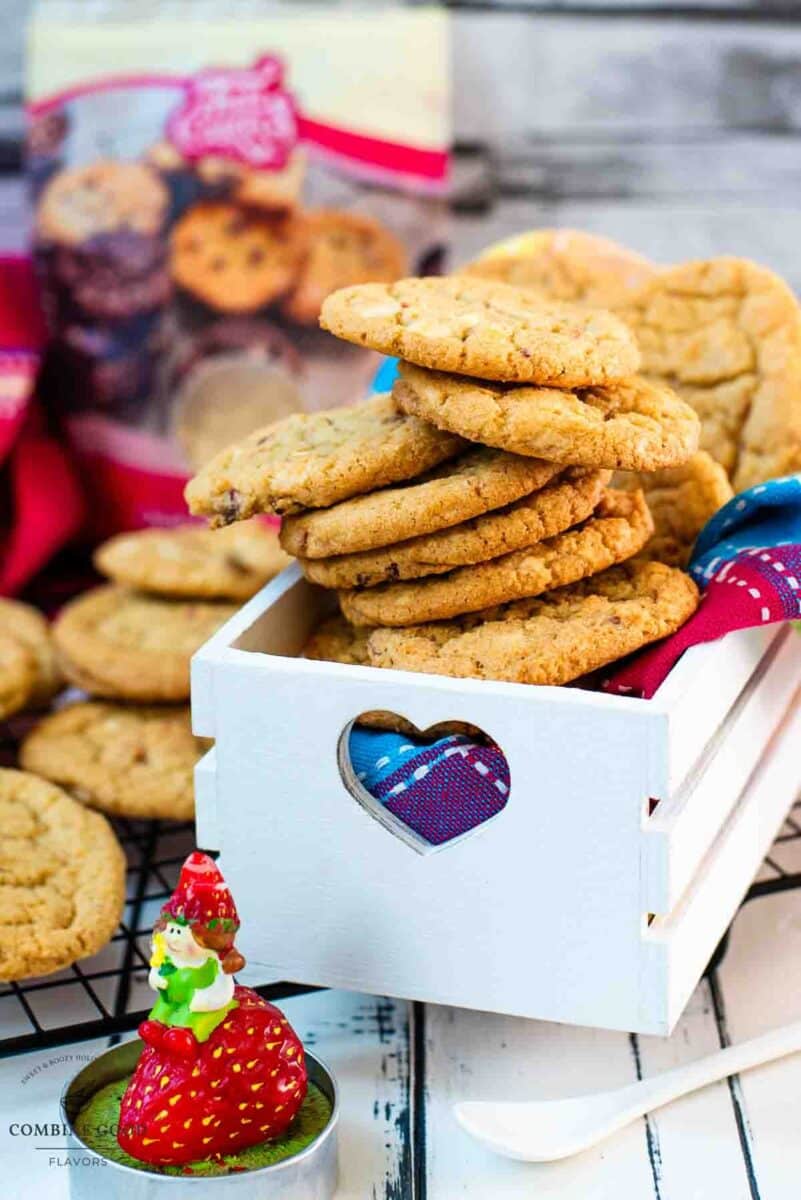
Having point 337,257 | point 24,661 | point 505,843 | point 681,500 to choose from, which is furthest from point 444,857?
point 337,257

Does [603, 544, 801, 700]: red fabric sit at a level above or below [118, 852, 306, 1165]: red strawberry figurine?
above

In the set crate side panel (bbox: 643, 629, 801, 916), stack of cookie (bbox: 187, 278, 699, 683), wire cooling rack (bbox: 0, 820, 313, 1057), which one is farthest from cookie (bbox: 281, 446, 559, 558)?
wire cooling rack (bbox: 0, 820, 313, 1057)

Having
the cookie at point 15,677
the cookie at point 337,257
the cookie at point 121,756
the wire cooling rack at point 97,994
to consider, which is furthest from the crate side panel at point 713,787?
the cookie at point 337,257

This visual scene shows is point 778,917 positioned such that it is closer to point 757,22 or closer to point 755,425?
point 755,425

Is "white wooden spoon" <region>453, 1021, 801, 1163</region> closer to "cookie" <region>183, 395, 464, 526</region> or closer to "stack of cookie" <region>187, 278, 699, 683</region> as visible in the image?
"stack of cookie" <region>187, 278, 699, 683</region>

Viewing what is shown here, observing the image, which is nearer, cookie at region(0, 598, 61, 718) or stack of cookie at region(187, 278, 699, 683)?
stack of cookie at region(187, 278, 699, 683)

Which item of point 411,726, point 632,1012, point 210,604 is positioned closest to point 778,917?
point 632,1012

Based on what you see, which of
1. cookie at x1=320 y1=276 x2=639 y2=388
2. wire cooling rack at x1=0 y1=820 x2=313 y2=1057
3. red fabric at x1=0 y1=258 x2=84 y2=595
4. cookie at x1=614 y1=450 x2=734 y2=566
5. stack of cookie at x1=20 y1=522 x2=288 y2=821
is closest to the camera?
cookie at x1=320 y1=276 x2=639 y2=388

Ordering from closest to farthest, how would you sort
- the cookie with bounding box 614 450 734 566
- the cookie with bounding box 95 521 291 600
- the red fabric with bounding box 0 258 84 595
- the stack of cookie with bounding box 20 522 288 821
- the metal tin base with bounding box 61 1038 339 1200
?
the metal tin base with bounding box 61 1038 339 1200, the cookie with bounding box 614 450 734 566, the stack of cookie with bounding box 20 522 288 821, the cookie with bounding box 95 521 291 600, the red fabric with bounding box 0 258 84 595
